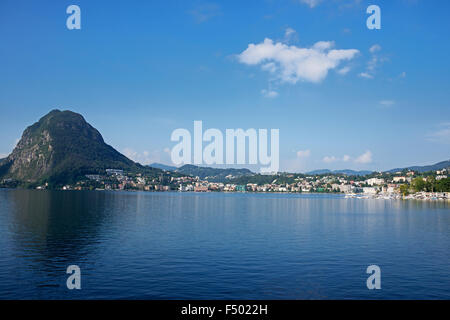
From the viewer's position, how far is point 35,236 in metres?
42.5

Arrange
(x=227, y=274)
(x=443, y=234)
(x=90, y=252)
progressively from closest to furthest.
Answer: (x=227, y=274), (x=90, y=252), (x=443, y=234)

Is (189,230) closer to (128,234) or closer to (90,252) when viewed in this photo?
(128,234)

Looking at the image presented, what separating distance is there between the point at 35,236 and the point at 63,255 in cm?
1242

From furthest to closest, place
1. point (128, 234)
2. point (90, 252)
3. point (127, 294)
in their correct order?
1. point (128, 234)
2. point (90, 252)
3. point (127, 294)

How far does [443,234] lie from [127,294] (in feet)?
153

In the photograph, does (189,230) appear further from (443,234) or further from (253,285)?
(443,234)

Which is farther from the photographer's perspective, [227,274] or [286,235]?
[286,235]
